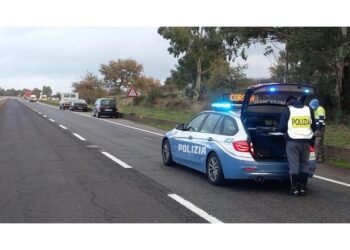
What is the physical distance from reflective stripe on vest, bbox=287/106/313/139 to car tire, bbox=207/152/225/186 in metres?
1.39

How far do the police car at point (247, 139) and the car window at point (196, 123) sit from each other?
3 centimetres

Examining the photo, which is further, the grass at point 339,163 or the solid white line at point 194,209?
the grass at point 339,163

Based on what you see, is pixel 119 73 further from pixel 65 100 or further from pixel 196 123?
pixel 196 123

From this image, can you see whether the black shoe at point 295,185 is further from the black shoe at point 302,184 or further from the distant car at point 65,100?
the distant car at point 65,100

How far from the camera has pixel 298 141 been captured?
27.2ft

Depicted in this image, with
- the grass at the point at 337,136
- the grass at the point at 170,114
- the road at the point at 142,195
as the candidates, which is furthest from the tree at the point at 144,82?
the road at the point at 142,195

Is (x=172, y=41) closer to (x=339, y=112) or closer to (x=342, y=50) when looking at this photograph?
(x=339, y=112)

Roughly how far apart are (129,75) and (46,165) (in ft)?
275

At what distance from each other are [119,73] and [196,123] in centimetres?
8343

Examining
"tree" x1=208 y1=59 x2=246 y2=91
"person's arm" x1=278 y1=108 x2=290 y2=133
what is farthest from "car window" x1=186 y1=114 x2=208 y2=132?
"tree" x1=208 y1=59 x2=246 y2=91

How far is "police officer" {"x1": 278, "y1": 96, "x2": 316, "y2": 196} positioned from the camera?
828 centimetres

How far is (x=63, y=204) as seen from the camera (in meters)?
7.25

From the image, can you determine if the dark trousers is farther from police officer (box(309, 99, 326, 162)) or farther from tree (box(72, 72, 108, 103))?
tree (box(72, 72, 108, 103))

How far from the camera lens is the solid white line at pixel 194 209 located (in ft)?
21.2
